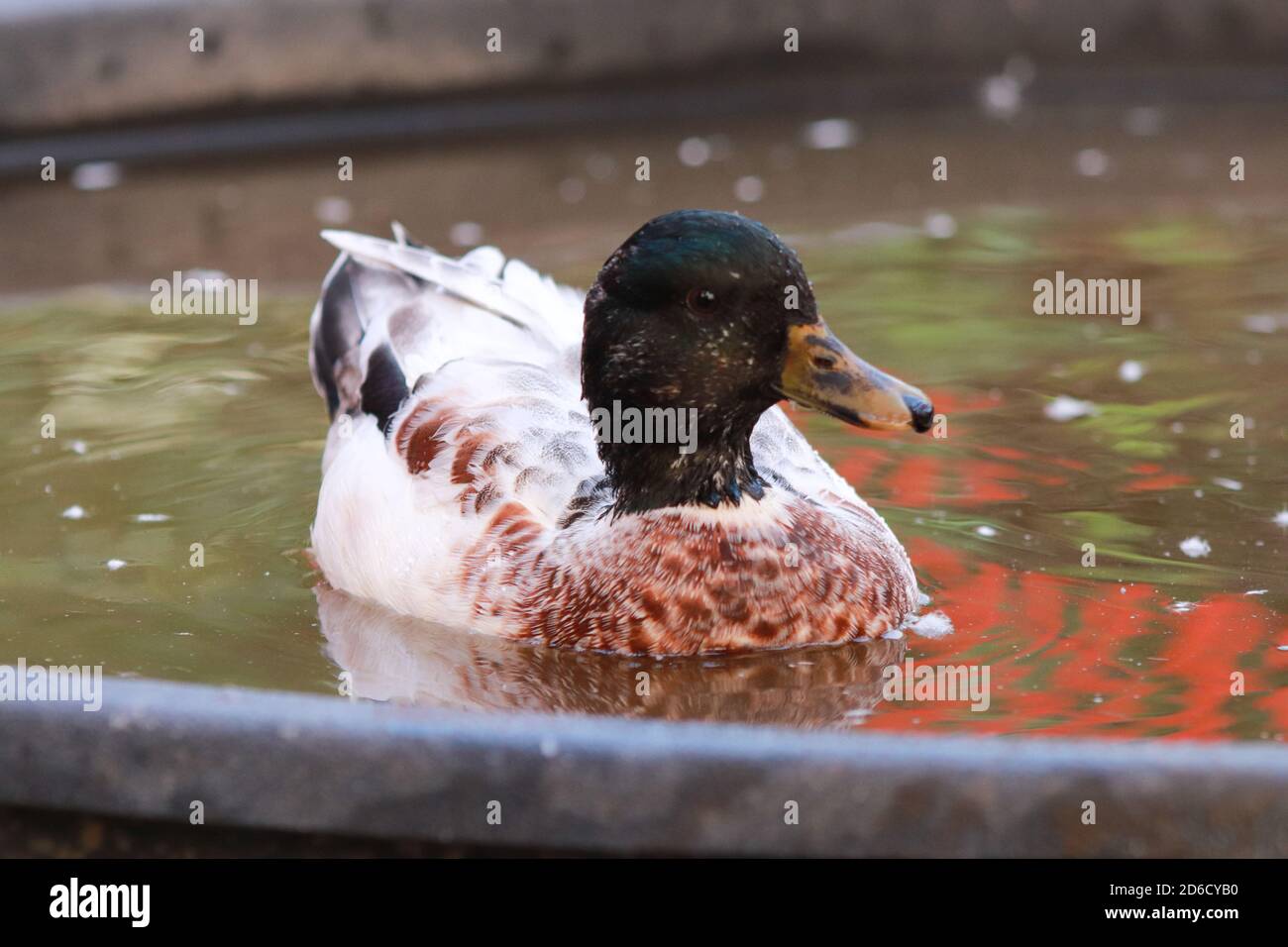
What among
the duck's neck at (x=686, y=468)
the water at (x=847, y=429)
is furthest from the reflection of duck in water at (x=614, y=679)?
the duck's neck at (x=686, y=468)

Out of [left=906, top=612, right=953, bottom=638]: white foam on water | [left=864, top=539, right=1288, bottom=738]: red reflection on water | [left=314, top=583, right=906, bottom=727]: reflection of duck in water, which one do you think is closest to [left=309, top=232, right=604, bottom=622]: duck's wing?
[left=314, top=583, right=906, bottom=727]: reflection of duck in water

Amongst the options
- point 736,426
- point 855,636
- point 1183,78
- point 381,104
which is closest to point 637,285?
point 736,426

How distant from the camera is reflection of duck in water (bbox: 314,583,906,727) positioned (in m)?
5.17

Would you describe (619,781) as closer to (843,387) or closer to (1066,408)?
(843,387)

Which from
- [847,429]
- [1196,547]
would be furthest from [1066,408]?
[1196,547]

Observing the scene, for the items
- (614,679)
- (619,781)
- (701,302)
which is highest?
(701,302)

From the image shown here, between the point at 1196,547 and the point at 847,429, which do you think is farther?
the point at 847,429

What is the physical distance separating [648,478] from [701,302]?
52cm

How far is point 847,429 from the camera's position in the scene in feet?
23.8

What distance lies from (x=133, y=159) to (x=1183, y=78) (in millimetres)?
5820

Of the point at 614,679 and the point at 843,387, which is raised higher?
the point at 843,387

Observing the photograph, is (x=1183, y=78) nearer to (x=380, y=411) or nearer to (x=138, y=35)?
(x=138, y=35)

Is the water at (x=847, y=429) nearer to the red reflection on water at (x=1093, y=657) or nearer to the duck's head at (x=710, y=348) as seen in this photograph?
the red reflection on water at (x=1093, y=657)

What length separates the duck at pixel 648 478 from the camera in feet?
17.0
